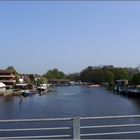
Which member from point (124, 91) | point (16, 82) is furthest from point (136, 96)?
point (16, 82)

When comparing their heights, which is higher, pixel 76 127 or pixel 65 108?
pixel 76 127

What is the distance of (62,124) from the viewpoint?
36.5 meters

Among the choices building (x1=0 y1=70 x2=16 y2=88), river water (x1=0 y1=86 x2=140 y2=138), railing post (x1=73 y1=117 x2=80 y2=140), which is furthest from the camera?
building (x1=0 y1=70 x2=16 y2=88)

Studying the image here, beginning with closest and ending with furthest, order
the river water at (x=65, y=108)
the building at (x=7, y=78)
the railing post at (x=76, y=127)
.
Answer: the railing post at (x=76, y=127) < the river water at (x=65, y=108) < the building at (x=7, y=78)

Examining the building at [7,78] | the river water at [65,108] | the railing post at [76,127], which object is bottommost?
the river water at [65,108]

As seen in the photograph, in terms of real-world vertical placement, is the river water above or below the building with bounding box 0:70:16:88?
below

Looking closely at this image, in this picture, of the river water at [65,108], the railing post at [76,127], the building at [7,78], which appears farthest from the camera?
the building at [7,78]

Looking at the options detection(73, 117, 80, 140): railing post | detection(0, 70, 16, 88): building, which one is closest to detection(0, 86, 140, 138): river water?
detection(73, 117, 80, 140): railing post

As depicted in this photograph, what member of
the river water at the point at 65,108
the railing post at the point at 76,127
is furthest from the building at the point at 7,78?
the railing post at the point at 76,127

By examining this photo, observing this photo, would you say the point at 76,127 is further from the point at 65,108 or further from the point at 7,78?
the point at 7,78

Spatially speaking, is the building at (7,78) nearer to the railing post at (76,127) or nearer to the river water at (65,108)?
the river water at (65,108)

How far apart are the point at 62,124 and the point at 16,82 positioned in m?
165

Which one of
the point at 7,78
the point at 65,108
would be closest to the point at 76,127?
the point at 65,108

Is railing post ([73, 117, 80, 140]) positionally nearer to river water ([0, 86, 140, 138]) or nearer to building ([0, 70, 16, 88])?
river water ([0, 86, 140, 138])
